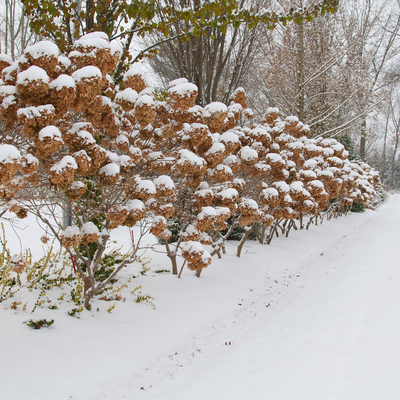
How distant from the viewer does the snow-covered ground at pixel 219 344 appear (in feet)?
8.50

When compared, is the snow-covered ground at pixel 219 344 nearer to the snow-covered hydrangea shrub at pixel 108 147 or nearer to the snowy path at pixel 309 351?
the snowy path at pixel 309 351

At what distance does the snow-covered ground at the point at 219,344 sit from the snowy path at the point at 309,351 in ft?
0.04

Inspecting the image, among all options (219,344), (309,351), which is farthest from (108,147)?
(309,351)

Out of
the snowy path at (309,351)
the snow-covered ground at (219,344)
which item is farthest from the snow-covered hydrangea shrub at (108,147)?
the snowy path at (309,351)

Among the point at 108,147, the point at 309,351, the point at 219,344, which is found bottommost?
the point at 219,344

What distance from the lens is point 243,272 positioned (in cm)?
568

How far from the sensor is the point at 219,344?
3496mm

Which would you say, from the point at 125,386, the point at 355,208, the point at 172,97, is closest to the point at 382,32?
the point at 355,208

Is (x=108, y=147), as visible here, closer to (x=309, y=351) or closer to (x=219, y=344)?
(x=219, y=344)

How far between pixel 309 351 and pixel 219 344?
3.08 feet

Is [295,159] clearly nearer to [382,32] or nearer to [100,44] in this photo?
[100,44]

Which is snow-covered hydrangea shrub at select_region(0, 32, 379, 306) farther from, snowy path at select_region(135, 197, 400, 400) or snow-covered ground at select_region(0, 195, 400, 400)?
snowy path at select_region(135, 197, 400, 400)

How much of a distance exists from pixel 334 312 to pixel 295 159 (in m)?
4.08

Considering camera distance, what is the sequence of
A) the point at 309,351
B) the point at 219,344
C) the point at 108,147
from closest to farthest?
the point at 309,351
the point at 219,344
the point at 108,147
